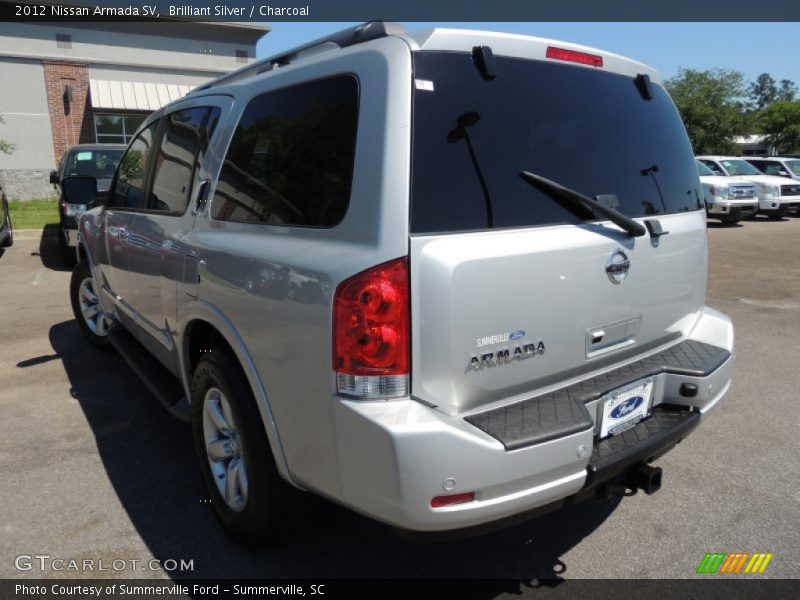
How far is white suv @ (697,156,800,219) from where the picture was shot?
17.3 m

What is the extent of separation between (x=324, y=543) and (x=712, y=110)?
38.1 m

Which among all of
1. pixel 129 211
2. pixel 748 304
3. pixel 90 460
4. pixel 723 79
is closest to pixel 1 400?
pixel 90 460

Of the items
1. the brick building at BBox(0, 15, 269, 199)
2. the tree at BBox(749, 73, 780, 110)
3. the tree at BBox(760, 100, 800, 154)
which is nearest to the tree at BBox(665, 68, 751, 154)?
the tree at BBox(760, 100, 800, 154)

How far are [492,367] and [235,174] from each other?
146cm

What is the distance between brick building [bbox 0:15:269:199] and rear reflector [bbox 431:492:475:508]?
979 inches

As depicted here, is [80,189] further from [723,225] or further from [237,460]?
[723,225]

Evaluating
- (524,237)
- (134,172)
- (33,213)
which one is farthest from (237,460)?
(33,213)

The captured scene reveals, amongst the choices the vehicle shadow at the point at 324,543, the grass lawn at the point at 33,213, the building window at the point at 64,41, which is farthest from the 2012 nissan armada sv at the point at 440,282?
the building window at the point at 64,41

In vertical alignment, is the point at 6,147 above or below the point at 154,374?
above

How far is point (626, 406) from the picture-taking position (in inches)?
97.9

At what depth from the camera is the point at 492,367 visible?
2133 millimetres

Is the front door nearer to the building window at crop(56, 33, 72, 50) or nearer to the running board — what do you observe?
the running board

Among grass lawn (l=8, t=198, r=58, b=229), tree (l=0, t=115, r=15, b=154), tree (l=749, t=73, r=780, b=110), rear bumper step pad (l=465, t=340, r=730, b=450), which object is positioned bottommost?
rear bumper step pad (l=465, t=340, r=730, b=450)

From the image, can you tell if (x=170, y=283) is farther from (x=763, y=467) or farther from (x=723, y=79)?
(x=723, y=79)
